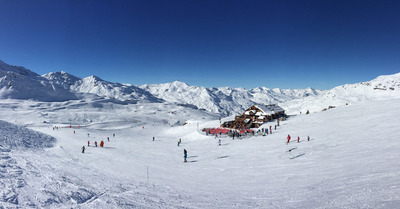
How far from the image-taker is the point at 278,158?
17266 mm

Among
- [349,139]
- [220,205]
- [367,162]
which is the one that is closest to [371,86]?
[349,139]

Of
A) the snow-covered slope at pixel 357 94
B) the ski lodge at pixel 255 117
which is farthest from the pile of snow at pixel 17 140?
the snow-covered slope at pixel 357 94

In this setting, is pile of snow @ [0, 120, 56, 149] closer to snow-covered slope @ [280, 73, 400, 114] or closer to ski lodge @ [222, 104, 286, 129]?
ski lodge @ [222, 104, 286, 129]

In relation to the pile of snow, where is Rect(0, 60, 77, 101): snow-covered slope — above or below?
above

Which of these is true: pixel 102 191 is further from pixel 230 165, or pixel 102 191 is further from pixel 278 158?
pixel 278 158

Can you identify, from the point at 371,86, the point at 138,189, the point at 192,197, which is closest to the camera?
the point at 192,197

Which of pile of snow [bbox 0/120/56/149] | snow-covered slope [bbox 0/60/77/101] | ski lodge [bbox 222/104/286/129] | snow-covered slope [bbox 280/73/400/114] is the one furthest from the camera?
snow-covered slope [bbox 0/60/77/101]

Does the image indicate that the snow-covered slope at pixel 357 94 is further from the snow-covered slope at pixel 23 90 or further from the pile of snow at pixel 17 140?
the snow-covered slope at pixel 23 90

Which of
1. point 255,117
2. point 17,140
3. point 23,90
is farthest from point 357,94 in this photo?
point 23,90

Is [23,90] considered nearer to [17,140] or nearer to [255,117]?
[17,140]

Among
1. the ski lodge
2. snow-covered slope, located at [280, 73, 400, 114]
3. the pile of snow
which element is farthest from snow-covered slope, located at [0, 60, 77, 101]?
snow-covered slope, located at [280, 73, 400, 114]

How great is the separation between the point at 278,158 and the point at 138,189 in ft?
40.4

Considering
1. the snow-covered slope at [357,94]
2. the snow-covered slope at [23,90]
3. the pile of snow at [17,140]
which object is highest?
the snow-covered slope at [23,90]

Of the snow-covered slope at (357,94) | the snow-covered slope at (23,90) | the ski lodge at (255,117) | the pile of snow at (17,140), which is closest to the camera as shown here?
the pile of snow at (17,140)
